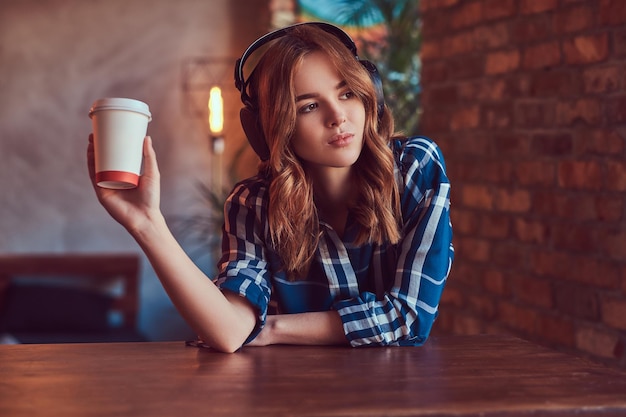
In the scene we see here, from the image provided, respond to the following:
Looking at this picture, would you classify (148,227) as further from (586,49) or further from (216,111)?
(216,111)

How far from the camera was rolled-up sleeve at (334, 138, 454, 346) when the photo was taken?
1521 mm

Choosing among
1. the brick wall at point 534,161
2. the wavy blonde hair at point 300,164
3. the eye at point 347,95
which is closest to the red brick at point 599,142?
the brick wall at point 534,161

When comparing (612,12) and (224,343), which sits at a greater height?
(612,12)

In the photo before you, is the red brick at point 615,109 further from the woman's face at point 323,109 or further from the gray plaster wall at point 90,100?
the gray plaster wall at point 90,100

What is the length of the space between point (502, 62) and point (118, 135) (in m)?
1.78


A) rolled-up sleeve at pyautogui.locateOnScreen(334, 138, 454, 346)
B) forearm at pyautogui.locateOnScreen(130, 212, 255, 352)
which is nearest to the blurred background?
rolled-up sleeve at pyautogui.locateOnScreen(334, 138, 454, 346)

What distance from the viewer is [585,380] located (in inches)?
47.5

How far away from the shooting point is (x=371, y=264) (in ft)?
5.56

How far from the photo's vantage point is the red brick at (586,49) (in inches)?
86.0

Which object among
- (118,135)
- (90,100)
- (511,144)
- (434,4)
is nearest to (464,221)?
(511,144)

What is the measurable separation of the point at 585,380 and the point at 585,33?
1.33 metres

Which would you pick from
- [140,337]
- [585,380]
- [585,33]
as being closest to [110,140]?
[585,380]

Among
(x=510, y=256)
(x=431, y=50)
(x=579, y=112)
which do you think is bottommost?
(x=510, y=256)

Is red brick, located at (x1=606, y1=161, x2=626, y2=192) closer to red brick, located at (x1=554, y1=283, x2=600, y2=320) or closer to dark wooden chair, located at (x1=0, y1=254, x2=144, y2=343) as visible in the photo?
red brick, located at (x1=554, y1=283, x2=600, y2=320)
